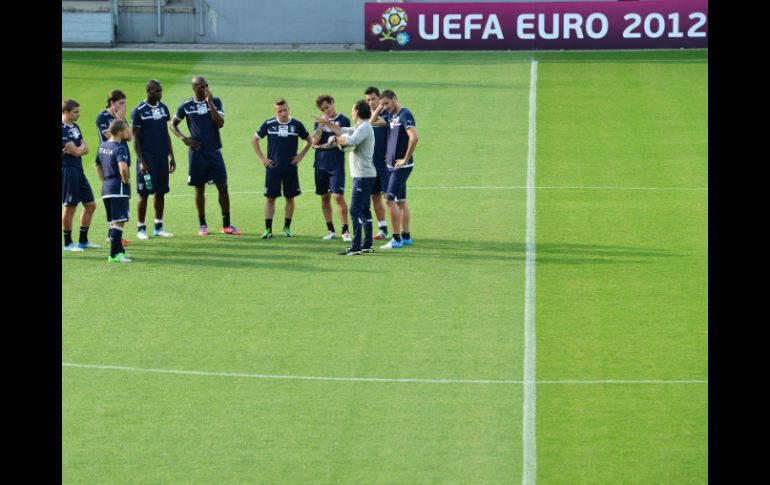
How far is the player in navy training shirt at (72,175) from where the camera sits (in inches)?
683

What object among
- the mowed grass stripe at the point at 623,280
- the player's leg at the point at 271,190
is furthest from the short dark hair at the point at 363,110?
the mowed grass stripe at the point at 623,280

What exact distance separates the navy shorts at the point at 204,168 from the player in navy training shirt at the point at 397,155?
2.47 metres

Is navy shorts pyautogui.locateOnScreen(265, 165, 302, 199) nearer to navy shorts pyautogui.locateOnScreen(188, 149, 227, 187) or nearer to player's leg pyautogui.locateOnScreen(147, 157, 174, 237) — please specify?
navy shorts pyautogui.locateOnScreen(188, 149, 227, 187)

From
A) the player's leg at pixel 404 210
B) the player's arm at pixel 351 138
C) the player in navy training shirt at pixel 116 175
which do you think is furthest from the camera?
the player's leg at pixel 404 210

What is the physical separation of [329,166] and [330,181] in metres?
0.22

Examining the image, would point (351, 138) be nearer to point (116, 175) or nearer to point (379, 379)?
point (116, 175)

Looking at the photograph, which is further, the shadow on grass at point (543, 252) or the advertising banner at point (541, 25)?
the advertising banner at point (541, 25)

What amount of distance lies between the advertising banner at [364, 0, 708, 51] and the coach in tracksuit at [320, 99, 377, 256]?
17.5 metres

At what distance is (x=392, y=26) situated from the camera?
3462cm

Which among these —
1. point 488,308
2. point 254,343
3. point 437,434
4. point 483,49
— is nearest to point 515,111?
point 483,49

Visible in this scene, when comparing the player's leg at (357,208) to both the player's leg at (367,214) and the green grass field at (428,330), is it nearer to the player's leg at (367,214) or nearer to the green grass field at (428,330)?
the player's leg at (367,214)
